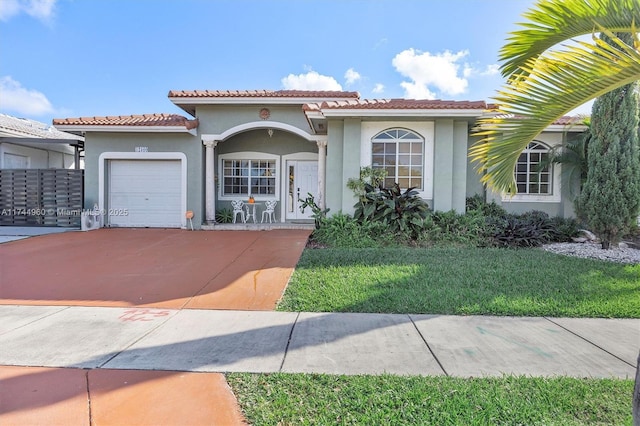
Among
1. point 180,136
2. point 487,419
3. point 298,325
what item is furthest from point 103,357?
point 180,136

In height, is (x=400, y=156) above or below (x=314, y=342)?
above

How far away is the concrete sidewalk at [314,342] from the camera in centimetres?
304

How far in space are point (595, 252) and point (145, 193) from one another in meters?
13.7

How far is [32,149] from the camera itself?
14.7 metres

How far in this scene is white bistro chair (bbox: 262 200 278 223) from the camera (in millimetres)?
12789

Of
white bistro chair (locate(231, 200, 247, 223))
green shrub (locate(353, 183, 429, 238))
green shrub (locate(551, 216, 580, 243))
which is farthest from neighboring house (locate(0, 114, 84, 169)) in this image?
green shrub (locate(551, 216, 580, 243))

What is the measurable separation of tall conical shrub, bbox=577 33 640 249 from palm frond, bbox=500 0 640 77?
6056 mm

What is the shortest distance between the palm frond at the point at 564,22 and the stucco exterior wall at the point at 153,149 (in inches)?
405

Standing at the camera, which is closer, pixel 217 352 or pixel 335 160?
pixel 217 352

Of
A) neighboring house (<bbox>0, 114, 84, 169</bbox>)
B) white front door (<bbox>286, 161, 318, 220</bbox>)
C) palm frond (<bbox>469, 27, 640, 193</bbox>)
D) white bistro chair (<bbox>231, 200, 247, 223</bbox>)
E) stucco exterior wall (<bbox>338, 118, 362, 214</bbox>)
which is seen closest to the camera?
palm frond (<bbox>469, 27, 640, 193</bbox>)

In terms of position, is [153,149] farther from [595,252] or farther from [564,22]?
[595,252]

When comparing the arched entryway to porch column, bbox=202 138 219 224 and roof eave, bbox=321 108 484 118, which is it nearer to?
porch column, bbox=202 138 219 224

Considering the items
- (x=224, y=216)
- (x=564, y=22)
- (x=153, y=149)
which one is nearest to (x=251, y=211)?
(x=224, y=216)

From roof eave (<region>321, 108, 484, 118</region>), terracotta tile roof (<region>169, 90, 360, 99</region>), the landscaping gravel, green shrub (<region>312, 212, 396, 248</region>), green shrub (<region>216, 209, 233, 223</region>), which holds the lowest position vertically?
the landscaping gravel
